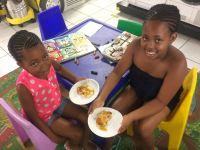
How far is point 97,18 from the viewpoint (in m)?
3.34

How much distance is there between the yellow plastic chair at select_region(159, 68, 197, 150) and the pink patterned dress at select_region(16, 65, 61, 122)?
0.70 metres

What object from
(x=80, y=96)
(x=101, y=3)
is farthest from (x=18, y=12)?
(x=80, y=96)

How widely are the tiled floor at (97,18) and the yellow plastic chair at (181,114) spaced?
3.94ft

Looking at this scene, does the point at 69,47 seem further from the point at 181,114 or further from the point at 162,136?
the point at 162,136

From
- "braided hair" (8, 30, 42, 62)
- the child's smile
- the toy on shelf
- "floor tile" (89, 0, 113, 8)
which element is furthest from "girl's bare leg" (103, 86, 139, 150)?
"floor tile" (89, 0, 113, 8)

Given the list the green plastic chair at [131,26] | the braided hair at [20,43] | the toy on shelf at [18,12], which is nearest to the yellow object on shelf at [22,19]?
the toy on shelf at [18,12]

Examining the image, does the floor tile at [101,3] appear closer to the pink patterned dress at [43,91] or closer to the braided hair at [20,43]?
the pink patterned dress at [43,91]

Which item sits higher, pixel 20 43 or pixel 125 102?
pixel 20 43

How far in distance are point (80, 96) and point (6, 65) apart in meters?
1.57

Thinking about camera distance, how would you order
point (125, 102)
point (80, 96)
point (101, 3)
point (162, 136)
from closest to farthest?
point (80, 96), point (125, 102), point (162, 136), point (101, 3)

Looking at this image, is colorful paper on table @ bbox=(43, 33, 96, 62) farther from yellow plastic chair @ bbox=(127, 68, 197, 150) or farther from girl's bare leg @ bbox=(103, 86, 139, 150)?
yellow plastic chair @ bbox=(127, 68, 197, 150)

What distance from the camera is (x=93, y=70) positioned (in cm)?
145

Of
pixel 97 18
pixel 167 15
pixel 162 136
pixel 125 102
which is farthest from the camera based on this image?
pixel 97 18

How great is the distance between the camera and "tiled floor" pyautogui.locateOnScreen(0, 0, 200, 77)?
2529 millimetres
